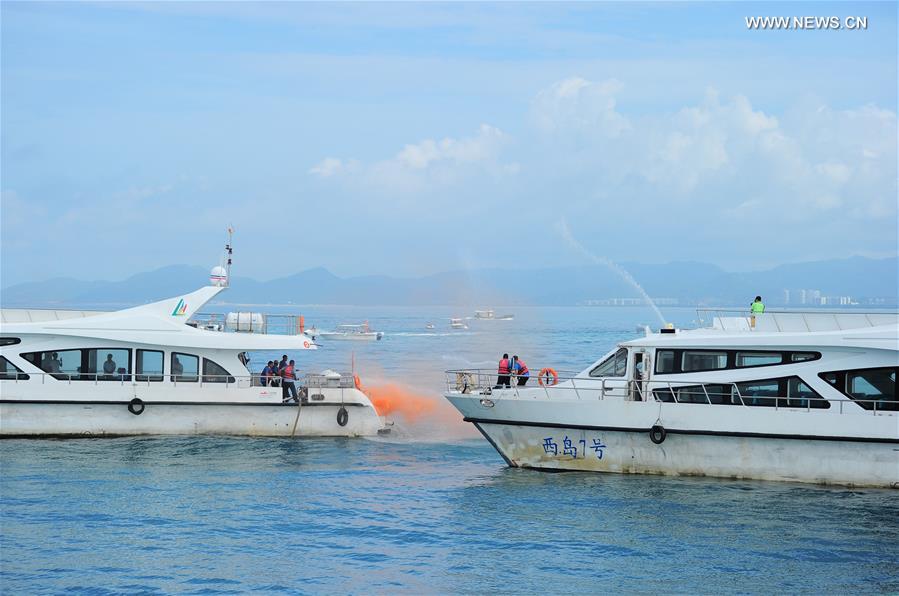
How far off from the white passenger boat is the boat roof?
7.27m

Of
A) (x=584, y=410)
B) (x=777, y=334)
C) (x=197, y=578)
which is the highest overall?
(x=777, y=334)

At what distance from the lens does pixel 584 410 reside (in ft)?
76.5

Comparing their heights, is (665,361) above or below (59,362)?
above

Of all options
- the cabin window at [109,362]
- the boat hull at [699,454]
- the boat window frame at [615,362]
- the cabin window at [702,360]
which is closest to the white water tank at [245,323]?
the cabin window at [109,362]

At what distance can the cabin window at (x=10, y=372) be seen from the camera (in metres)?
28.1

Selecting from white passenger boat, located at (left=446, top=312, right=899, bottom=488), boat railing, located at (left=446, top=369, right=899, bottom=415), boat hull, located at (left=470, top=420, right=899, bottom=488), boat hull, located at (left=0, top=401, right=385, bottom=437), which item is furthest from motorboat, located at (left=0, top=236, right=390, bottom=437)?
boat hull, located at (left=470, top=420, right=899, bottom=488)

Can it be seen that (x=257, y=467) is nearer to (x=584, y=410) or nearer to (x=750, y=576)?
(x=584, y=410)

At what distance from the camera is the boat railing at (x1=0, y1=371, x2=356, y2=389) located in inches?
1107

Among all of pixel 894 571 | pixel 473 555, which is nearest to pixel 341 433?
pixel 473 555

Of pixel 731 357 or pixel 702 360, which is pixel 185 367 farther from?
pixel 731 357

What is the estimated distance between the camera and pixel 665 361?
77.6 feet

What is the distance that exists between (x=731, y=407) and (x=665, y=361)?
1.88m

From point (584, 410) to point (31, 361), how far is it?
50.1 feet

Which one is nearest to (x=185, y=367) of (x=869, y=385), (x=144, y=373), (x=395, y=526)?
(x=144, y=373)
